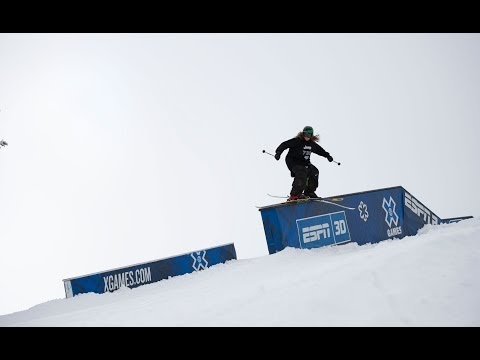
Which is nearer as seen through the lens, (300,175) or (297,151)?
(300,175)

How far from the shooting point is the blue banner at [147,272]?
336 inches

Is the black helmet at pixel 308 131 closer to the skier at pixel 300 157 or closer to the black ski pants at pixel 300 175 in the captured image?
the skier at pixel 300 157

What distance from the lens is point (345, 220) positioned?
10547 millimetres

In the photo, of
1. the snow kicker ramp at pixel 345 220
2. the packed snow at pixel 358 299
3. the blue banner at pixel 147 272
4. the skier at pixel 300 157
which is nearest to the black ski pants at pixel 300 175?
the skier at pixel 300 157

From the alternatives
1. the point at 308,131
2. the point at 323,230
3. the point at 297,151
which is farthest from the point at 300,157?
the point at 323,230

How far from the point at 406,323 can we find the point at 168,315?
231cm

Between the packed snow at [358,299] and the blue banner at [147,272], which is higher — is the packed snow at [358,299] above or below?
above

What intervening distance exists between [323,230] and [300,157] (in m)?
1.80

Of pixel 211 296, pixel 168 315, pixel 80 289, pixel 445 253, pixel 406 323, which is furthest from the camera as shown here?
pixel 80 289

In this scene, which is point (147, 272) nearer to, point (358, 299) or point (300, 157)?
point (300, 157)

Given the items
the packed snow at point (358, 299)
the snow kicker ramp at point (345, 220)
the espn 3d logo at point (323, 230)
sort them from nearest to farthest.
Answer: the packed snow at point (358, 299)
the snow kicker ramp at point (345, 220)
the espn 3d logo at point (323, 230)
